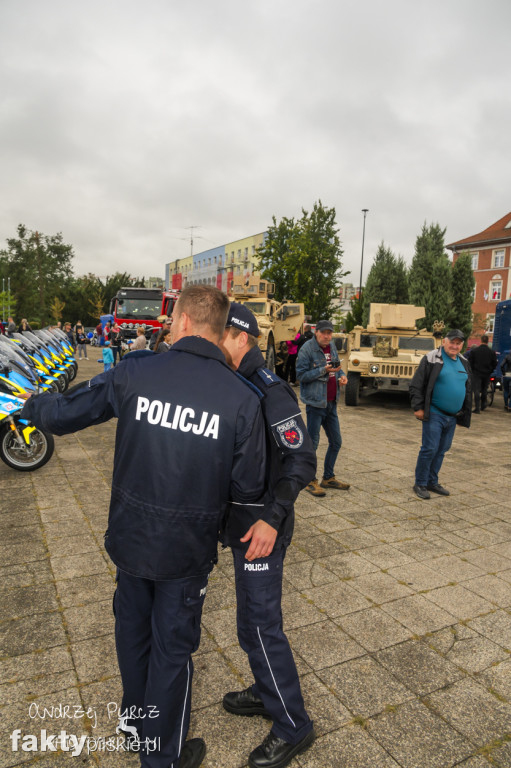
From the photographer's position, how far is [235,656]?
9.02 ft

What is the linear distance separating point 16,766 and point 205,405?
1.63 meters

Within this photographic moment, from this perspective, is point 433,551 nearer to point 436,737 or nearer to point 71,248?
point 436,737

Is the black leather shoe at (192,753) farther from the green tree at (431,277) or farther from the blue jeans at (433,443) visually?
the green tree at (431,277)

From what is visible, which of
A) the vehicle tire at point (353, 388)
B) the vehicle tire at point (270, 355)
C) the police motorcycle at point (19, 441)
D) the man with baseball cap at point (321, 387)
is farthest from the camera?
the vehicle tire at point (270, 355)

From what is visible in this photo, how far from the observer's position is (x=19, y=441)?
5.76 m

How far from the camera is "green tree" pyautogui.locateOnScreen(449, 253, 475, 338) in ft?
93.6

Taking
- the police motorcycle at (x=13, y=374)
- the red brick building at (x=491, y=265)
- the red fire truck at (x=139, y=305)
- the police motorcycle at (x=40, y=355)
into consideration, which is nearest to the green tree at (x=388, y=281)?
the red brick building at (x=491, y=265)

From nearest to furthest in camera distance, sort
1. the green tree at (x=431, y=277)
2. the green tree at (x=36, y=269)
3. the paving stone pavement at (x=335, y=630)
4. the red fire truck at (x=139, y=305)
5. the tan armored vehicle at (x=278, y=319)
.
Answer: the paving stone pavement at (x=335, y=630) → the tan armored vehicle at (x=278, y=319) → the red fire truck at (x=139, y=305) → the green tree at (x=431, y=277) → the green tree at (x=36, y=269)

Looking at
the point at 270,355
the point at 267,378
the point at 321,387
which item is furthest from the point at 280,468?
the point at 270,355

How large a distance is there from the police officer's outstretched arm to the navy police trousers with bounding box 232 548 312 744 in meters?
0.79

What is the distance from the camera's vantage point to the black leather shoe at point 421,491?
553 centimetres

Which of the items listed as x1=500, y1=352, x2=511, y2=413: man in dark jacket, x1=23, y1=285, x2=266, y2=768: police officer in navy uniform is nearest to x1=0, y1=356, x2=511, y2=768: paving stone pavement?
x1=23, y1=285, x2=266, y2=768: police officer in navy uniform

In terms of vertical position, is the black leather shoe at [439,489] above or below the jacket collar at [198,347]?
below

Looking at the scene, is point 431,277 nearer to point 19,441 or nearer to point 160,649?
point 19,441
